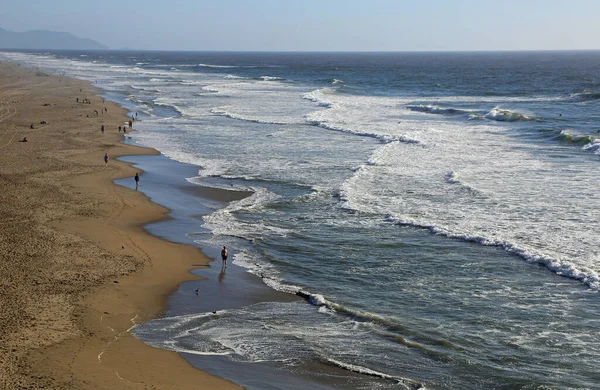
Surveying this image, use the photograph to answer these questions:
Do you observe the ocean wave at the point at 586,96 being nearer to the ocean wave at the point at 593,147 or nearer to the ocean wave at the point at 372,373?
the ocean wave at the point at 593,147

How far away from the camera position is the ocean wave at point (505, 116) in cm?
6028

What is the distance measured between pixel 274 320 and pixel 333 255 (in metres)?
5.77

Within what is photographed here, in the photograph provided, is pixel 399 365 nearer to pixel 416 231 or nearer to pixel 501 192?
pixel 416 231

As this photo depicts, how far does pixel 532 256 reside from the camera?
73.1 ft

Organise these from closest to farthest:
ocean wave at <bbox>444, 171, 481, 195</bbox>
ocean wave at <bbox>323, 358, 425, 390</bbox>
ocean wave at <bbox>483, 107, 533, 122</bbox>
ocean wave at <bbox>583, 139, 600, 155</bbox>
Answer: ocean wave at <bbox>323, 358, 425, 390</bbox>, ocean wave at <bbox>444, 171, 481, 195</bbox>, ocean wave at <bbox>583, 139, 600, 155</bbox>, ocean wave at <bbox>483, 107, 533, 122</bbox>

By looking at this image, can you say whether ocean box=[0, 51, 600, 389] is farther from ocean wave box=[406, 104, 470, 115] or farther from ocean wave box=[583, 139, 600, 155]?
ocean wave box=[406, 104, 470, 115]

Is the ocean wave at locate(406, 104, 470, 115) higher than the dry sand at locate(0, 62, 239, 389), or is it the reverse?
the ocean wave at locate(406, 104, 470, 115)

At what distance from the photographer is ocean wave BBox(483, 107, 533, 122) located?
60.3 meters

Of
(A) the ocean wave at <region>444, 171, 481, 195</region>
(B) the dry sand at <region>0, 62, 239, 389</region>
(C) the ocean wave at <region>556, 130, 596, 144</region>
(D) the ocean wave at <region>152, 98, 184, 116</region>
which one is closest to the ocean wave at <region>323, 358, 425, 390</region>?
(B) the dry sand at <region>0, 62, 239, 389</region>

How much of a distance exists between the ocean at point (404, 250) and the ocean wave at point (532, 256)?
2.7 inches

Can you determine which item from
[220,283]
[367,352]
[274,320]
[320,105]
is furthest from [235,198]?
[320,105]

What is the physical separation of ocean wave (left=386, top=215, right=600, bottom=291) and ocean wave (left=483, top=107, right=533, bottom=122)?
37.3 metres

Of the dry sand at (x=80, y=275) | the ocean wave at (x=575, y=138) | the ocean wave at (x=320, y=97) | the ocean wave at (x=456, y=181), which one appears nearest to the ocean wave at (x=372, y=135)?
the ocean wave at (x=575, y=138)

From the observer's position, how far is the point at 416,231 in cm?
2552
